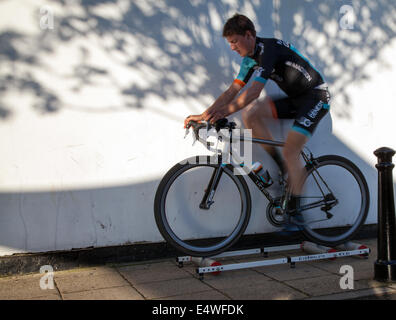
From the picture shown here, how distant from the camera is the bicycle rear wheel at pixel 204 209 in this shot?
4051mm

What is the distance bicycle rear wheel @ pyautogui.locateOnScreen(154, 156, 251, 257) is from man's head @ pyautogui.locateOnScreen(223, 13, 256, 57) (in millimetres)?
1085

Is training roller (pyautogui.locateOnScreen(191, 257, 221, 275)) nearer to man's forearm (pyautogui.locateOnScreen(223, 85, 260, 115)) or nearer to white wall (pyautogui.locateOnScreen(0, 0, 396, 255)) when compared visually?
white wall (pyautogui.locateOnScreen(0, 0, 396, 255))

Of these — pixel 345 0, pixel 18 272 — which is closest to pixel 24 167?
pixel 18 272

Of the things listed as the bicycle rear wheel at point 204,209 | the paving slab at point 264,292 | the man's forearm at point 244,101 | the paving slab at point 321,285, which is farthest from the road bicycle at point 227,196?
the paving slab at point 321,285

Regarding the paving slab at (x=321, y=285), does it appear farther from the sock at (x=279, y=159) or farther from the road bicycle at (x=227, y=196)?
the sock at (x=279, y=159)

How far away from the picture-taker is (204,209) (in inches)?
166

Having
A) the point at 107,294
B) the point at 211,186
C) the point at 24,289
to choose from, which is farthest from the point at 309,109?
the point at 24,289

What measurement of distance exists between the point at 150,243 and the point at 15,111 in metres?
1.82

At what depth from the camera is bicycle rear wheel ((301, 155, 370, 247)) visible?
14.8ft

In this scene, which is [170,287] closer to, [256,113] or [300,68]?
[256,113]

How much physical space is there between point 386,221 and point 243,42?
201cm

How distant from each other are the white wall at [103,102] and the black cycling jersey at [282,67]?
0.56m

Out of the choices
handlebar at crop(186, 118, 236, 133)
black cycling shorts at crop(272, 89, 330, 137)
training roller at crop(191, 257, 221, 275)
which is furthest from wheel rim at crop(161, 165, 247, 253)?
black cycling shorts at crop(272, 89, 330, 137)
